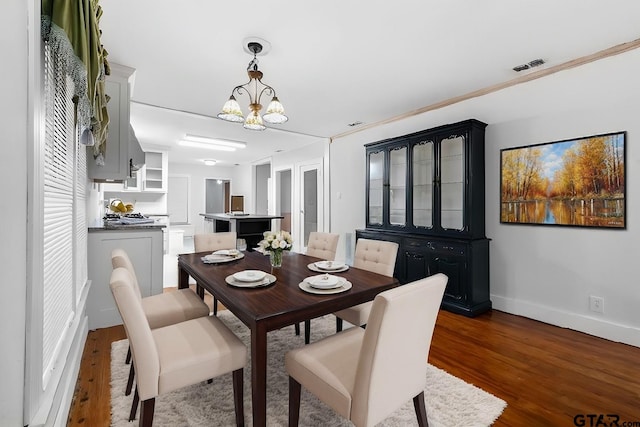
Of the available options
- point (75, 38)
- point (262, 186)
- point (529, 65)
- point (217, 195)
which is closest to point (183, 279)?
point (75, 38)

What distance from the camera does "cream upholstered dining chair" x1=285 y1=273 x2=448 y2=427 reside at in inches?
44.0

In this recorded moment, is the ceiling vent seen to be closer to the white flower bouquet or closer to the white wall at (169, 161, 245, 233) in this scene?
the white flower bouquet

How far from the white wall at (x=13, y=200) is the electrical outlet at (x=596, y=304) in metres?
3.78

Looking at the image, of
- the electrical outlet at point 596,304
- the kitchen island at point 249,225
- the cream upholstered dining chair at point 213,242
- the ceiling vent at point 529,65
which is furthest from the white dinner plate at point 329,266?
the kitchen island at point 249,225

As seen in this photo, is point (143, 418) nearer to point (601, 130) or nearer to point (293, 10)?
point (293, 10)

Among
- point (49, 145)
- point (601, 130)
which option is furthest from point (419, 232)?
point (49, 145)

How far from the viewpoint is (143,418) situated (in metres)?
1.30

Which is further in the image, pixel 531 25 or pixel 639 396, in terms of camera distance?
pixel 531 25

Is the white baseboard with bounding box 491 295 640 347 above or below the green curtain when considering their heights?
below

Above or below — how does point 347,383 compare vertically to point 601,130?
below

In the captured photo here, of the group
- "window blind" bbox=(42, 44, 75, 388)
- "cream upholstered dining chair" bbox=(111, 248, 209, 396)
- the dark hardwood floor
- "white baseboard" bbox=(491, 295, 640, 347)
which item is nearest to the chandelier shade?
"window blind" bbox=(42, 44, 75, 388)

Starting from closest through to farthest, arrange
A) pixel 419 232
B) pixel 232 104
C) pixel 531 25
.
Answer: pixel 531 25, pixel 232 104, pixel 419 232

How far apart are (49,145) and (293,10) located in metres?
1.63

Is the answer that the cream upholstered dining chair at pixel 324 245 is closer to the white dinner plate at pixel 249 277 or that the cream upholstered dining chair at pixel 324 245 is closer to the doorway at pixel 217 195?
the white dinner plate at pixel 249 277
